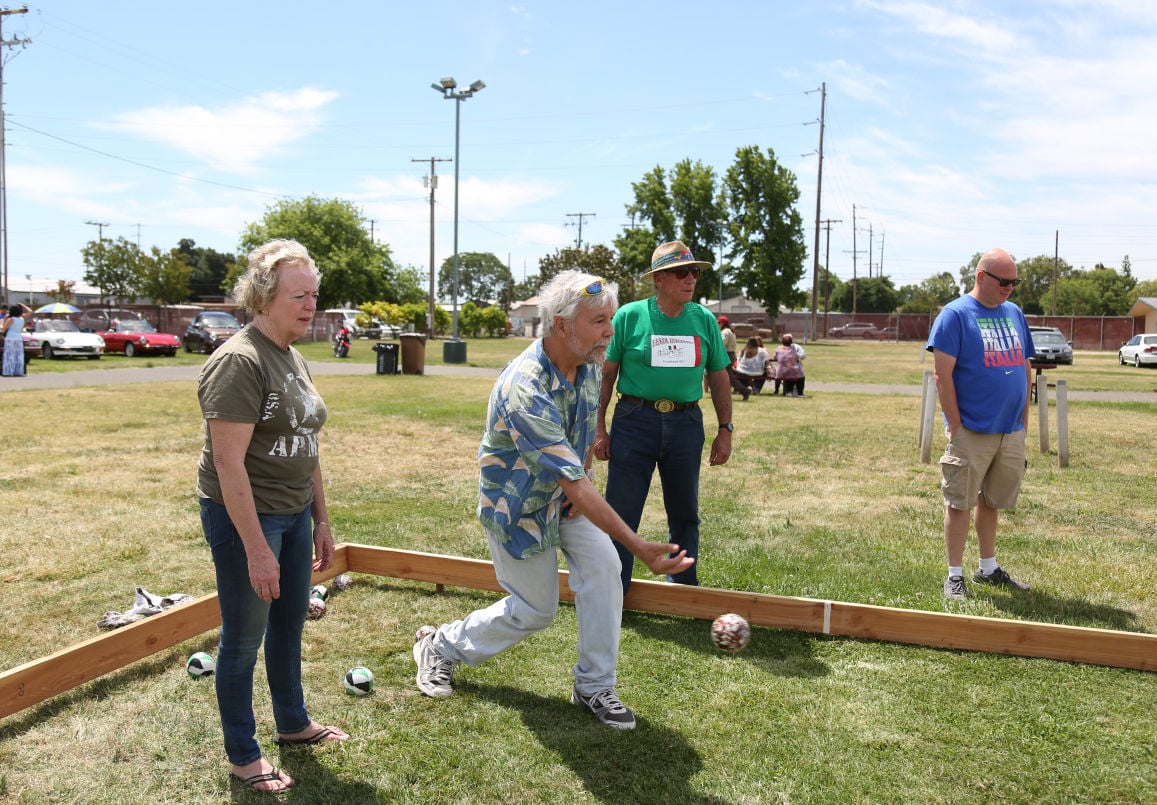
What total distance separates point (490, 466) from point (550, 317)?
0.64 meters

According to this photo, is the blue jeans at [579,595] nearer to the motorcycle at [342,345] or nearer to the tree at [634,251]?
the motorcycle at [342,345]

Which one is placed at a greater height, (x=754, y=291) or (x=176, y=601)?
(x=754, y=291)

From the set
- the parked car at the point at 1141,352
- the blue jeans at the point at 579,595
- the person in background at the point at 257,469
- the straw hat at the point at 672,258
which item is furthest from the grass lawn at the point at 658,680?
the parked car at the point at 1141,352

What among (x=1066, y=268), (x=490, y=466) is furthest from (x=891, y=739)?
(x=1066, y=268)

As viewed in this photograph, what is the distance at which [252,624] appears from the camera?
299cm

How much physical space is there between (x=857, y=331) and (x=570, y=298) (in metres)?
77.3

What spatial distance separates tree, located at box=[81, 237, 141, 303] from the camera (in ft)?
216

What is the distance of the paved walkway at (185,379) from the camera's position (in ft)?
63.0

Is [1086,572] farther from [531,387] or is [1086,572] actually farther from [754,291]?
[754,291]

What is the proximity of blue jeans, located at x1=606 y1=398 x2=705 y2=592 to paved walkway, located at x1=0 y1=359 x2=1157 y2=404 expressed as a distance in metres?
16.7

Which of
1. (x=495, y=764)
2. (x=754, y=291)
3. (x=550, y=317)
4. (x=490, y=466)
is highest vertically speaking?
(x=754, y=291)

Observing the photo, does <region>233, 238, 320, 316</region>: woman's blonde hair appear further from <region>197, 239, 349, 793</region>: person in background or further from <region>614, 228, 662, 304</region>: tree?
<region>614, 228, 662, 304</region>: tree

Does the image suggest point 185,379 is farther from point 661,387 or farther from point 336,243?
point 336,243

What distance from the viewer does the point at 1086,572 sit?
5.81m
